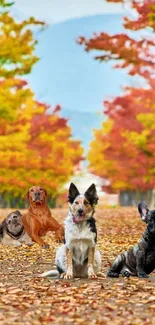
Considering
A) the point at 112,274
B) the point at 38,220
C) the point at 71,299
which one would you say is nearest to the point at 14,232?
the point at 38,220

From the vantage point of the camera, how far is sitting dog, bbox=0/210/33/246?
53.1 feet

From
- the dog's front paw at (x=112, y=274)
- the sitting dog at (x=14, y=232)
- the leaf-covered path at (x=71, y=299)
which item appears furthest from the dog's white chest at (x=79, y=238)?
the sitting dog at (x=14, y=232)

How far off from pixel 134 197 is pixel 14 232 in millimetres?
38752

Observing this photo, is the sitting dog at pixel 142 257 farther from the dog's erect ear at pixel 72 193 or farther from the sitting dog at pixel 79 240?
the dog's erect ear at pixel 72 193

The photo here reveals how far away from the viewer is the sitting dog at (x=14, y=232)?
53.1ft

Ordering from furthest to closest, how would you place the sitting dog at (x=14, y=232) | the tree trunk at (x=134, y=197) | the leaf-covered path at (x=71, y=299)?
the tree trunk at (x=134, y=197)
the sitting dog at (x=14, y=232)
the leaf-covered path at (x=71, y=299)

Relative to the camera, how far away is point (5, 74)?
2808 cm

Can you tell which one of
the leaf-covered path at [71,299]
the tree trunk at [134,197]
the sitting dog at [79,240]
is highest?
the tree trunk at [134,197]

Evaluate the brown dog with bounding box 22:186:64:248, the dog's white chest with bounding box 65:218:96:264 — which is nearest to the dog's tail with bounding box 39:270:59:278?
the dog's white chest with bounding box 65:218:96:264

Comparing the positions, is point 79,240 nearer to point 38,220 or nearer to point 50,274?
point 50,274

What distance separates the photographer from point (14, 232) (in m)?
16.2

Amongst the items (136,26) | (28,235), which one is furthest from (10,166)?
(28,235)

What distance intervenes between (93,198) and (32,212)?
5785mm

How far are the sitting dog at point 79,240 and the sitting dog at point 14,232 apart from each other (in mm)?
5233
